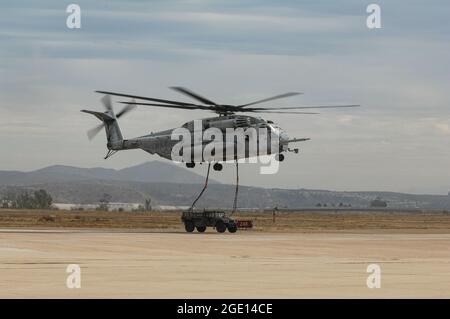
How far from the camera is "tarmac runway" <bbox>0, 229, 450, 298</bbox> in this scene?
30.2 m

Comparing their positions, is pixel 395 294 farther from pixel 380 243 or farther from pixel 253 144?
pixel 253 144

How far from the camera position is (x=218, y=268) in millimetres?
39312

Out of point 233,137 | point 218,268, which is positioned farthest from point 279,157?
point 218,268

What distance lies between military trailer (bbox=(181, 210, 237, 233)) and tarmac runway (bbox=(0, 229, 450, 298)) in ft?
45.3

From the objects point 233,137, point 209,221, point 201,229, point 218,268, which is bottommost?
point 218,268

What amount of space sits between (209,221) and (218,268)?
129 feet

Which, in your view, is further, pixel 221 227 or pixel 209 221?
pixel 209 221

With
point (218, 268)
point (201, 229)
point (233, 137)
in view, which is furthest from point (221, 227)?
point (218, 268)

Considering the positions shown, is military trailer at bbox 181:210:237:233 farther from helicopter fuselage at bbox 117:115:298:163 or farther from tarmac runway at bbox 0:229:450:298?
tarmac runway at bbox 0:229:450:298

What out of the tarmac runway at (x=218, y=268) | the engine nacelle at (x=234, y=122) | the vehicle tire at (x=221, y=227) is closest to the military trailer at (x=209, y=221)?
the vehicle tire at (x=221, y=227)

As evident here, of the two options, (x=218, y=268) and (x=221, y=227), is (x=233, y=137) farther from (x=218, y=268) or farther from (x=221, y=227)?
(x=218, y=268)

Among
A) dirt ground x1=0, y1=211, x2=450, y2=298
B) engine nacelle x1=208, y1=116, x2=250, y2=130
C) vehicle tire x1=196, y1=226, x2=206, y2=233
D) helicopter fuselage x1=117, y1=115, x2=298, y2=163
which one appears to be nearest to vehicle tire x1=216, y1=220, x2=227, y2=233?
vehicle tire x1=196, y1=226, x2=206, y2=233

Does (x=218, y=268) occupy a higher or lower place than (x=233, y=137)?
lower

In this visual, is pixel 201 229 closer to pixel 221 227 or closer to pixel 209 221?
pixel 209 221
